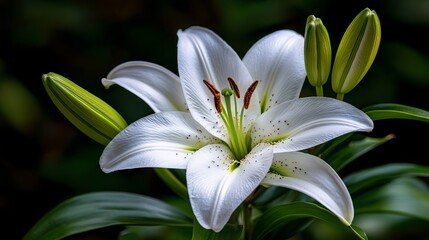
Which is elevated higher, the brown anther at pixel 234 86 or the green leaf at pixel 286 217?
the brown anther at pixel 234 86

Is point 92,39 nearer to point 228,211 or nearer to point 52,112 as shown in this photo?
point 52,112

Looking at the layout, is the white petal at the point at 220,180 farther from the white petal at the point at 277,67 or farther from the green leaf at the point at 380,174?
the green leaf at the point at 380,174

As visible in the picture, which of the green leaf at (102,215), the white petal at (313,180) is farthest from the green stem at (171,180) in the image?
the white petal at (313,180)

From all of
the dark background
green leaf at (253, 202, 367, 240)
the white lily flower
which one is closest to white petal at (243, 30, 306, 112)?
the white lily flower

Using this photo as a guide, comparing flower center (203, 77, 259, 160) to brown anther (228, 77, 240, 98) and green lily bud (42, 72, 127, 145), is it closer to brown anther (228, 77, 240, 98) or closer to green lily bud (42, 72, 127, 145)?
brown anther (228, 77, 240, 98)

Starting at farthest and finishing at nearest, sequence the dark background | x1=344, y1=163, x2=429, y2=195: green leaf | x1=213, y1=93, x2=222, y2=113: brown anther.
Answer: the dark background < x1=344, y1=163, x2=429, y2=195: green leaf < x1=213, y1=93, x2=222, y2=113: brown anther

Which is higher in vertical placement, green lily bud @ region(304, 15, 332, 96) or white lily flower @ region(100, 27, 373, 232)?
green lily bud @ region(304, 15, 332, 96)

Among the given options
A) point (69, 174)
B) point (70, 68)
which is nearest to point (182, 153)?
point (69, 174)

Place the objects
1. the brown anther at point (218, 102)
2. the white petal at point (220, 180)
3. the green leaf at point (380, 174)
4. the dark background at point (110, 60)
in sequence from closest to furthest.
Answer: the white petal at point (220, 180) → the brown anther at point (218, 102) → the green leaf at point (380, 174) → the dark background at point (110, 60)
